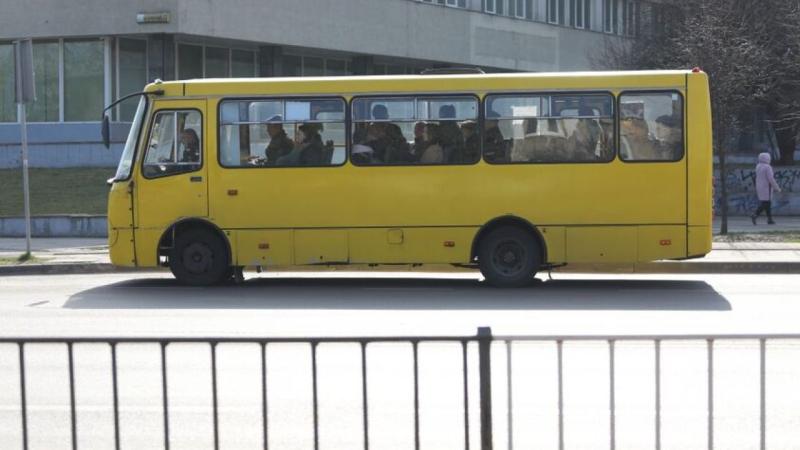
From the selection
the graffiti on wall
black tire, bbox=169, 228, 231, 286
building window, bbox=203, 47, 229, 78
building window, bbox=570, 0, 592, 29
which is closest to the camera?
black tire, bbox=169, 228, 231, 286

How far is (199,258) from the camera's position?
17.4 m

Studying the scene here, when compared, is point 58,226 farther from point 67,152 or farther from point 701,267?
point 67,152

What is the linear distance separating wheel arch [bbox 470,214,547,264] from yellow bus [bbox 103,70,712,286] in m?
0.03

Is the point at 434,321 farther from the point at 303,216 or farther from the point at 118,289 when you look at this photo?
the point at 118,289

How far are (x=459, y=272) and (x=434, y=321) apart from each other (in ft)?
20.8

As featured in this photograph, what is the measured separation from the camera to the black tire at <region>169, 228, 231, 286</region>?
17328mm

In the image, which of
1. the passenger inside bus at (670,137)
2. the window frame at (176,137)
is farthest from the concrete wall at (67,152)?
the passenger inside bus at (670,137)

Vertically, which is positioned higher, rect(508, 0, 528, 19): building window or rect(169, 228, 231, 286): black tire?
rect(508, 0, 528, 19): building window

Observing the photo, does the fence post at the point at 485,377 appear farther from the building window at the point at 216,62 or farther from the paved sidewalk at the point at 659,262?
the building window at the point at 216,62

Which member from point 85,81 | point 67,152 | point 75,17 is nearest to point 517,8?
point 85,81

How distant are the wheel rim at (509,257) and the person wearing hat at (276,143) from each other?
3.10 m

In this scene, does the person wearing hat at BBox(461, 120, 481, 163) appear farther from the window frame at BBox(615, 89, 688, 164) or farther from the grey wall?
the grey wall

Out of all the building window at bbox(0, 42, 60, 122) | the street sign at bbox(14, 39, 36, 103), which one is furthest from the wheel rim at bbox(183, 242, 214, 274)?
the building window at bbox(0, 42, 60, 122)

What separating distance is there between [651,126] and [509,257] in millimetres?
2509
